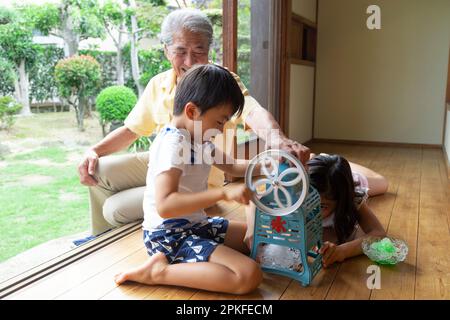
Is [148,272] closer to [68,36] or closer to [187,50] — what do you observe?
[187,50]

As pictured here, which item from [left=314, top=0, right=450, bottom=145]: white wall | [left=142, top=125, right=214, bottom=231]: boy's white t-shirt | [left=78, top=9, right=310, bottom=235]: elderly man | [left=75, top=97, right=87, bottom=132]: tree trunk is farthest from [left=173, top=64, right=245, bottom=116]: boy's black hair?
[left=314, top=0, right=450, bottom=145]: white wall

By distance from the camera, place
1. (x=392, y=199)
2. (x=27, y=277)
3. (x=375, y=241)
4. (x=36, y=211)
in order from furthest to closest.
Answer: (x=36, y=211) < (x=392, y=199) < (x=375, y=241) < (x=27, y=277)

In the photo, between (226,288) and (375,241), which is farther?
(375,241)

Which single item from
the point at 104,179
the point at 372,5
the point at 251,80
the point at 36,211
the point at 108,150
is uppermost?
the point at 372,5

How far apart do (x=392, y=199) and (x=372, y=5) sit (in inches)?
113

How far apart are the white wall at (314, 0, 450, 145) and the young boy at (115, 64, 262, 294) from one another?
3.79m

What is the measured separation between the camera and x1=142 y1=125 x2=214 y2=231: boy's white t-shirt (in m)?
1.30

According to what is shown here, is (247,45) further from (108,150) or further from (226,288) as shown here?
(226,288)

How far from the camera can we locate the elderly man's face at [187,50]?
1.72m

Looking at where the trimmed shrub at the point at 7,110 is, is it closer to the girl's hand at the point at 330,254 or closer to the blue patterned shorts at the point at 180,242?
the blue patterned shorts at the point at 180,242

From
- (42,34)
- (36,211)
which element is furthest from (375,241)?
(42,34)

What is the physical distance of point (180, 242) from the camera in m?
1.43

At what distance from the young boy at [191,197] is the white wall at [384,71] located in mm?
3793
